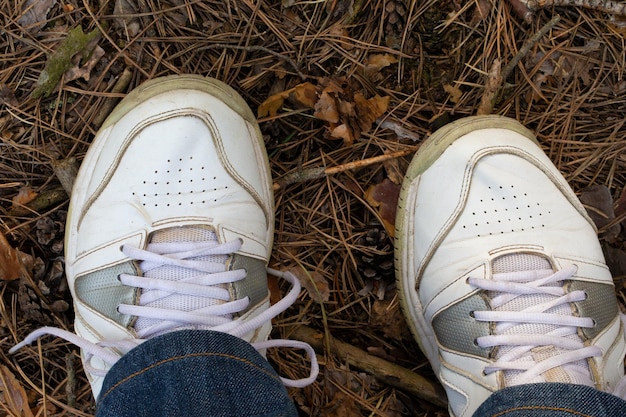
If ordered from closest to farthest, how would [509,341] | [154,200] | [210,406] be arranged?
[210,406] → [509,341] → [154,200]

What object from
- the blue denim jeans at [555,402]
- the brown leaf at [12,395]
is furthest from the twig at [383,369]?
the brown leaf at [12,395]

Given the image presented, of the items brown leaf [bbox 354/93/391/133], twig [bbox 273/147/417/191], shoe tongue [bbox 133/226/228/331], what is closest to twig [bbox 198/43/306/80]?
brown leaf [bbox 354/93/391/133]

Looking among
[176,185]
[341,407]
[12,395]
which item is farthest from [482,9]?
[12,395]

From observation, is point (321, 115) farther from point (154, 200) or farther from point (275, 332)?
point (275, 332)

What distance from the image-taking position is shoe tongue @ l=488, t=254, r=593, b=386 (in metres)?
1.59

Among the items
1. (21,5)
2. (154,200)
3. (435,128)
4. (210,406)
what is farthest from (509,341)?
(21,5)

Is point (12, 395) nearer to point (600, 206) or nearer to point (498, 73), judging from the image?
→ point (498, 73)

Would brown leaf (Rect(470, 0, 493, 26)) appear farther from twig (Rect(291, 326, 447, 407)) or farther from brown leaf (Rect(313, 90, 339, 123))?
twig (Rect(291, 326, 447, 407))

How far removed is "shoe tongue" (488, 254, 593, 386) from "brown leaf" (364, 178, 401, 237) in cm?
39

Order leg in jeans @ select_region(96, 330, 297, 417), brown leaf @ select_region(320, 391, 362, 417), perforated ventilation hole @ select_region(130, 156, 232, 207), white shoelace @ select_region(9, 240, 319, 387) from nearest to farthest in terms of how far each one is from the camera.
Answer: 1. leg in jeans @ select_region(96, 330, 297, 417)
2. white shoelace @ select_region(9, 240, 319, 387)
3. perforated ventilation hole @ select_region(130, 156, 232, 207)
4. brown leaf @ select_region(320, 391, 362, 417)

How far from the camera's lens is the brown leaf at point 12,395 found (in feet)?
5.95

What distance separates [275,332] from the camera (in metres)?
1.96

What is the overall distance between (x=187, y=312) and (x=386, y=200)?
81 cm

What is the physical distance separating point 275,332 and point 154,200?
62cm
